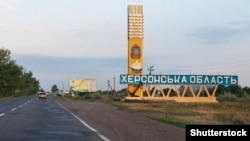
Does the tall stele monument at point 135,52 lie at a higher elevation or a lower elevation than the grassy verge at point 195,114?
higher

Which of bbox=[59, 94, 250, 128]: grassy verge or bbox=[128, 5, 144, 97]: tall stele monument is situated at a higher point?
bbox=[128, 5, 144, 97]: tall stele monument

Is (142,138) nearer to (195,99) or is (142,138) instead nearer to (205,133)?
(205,133)

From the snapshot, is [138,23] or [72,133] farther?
[138,23]

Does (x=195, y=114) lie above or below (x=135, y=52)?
below

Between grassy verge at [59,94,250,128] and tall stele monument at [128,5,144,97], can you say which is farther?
tall stele monument at [128,5,144,97]

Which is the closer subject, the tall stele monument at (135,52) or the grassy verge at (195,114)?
the grassy verge at (195,114)

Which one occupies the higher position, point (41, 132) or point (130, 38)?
point (130, 38)

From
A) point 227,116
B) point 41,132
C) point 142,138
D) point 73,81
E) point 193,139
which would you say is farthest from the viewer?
point 73,81

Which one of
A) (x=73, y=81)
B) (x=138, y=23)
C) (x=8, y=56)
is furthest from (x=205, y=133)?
(x=8, y=56)

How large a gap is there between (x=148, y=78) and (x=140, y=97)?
3.06 m

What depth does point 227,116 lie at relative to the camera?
33594 mm

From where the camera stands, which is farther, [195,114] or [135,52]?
[135,52]

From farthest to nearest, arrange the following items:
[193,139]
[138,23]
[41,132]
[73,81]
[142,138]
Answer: [73,81] → [138,23] → [41,132] → [142,138] → [193,139]

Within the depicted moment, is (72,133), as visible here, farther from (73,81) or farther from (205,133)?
(73,81)
